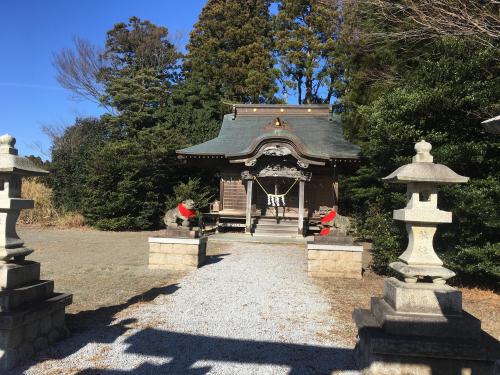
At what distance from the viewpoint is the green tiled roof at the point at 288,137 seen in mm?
12914

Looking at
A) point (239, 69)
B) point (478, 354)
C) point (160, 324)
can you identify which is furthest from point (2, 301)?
point (239, 69)

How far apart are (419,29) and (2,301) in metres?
7.38

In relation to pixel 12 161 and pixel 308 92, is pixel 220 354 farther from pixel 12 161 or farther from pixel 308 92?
pixel 308 92

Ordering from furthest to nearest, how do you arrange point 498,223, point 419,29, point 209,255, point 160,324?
point 209,255 → point 419,29 → point 498,223 → point 160,324

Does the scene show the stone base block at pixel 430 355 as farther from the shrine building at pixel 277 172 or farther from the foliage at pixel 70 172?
the foliage at pixel 70 172

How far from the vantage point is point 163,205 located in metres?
16.2

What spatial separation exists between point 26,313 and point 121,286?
2.85m

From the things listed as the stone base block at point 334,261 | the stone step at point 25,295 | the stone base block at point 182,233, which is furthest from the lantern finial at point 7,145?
the stone base block at point 334,261

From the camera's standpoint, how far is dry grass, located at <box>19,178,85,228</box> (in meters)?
15.2

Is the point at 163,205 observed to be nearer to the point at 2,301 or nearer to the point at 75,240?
the point at 75,240

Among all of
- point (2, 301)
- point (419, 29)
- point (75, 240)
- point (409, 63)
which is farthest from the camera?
point (75, 240)

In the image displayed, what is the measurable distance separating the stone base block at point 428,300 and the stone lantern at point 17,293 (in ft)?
10.3

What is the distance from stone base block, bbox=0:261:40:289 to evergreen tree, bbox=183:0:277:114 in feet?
60.5

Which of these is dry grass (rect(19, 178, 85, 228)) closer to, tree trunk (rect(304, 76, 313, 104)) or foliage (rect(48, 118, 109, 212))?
foliage (rect(48, 118, 109, 212))
